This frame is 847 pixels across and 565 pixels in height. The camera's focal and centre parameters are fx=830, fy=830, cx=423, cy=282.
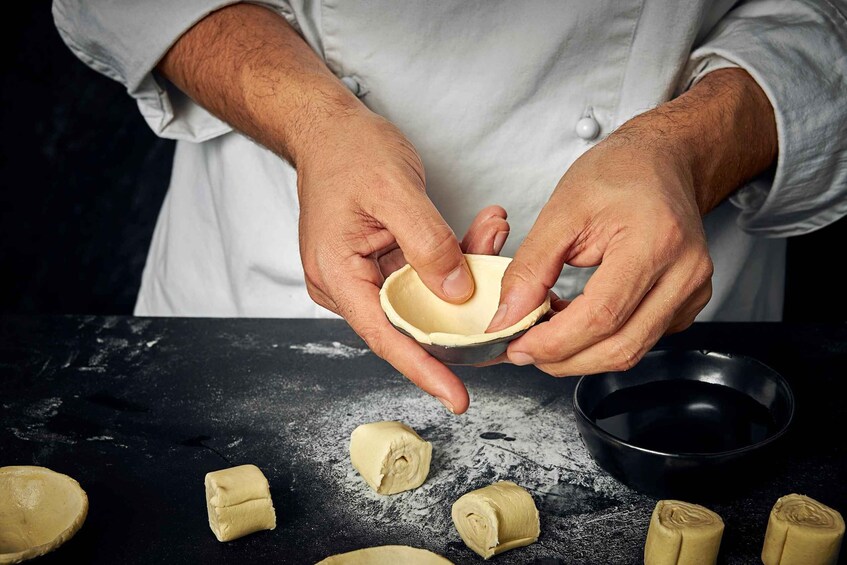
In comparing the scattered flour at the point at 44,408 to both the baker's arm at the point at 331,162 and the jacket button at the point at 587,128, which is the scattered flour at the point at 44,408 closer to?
the baker's arm at the point at 331,162

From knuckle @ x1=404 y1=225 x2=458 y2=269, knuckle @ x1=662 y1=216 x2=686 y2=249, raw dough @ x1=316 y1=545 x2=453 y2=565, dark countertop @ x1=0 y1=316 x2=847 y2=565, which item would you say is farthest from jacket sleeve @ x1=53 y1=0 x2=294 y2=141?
raw dough @ x1=316 y1=545 x2=453 y2=565

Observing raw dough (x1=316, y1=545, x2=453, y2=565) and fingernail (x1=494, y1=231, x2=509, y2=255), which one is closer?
raw dough (x1=316, y1=545, x2=453, y2=565)

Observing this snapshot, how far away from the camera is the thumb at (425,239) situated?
4.21 feet

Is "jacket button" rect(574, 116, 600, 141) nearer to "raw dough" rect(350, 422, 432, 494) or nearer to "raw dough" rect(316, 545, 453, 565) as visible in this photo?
"raw dough" rect(350, 422, 432, 494)

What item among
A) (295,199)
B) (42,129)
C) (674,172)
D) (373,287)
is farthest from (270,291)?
(42,129)

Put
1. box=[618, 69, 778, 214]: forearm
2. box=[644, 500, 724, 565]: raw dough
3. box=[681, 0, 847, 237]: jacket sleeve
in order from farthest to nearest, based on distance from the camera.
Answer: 1. box=[681, 0, 847, 237]: jacket sleeve
2. box=[618, 69, 778, 214]: forearm
3. box=[644, 500, 724, 565]: raw dough

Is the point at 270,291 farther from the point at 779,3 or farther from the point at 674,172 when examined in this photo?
the point at 779,3

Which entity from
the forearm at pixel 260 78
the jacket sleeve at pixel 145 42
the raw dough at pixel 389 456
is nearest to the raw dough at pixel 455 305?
the raw dough at pixel 389 456

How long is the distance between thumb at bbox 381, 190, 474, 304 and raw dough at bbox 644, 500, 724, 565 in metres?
0.48

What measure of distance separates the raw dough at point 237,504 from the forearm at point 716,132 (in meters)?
0.83

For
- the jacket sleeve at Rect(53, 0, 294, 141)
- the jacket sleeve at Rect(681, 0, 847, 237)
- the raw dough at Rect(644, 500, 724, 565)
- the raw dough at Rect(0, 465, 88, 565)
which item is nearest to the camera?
the raw dough at Rect(644, 500, 724, 565)

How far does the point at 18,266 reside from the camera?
3.18 metres

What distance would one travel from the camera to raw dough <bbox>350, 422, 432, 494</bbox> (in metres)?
Result: 1.30

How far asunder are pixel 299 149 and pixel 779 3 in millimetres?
1059
